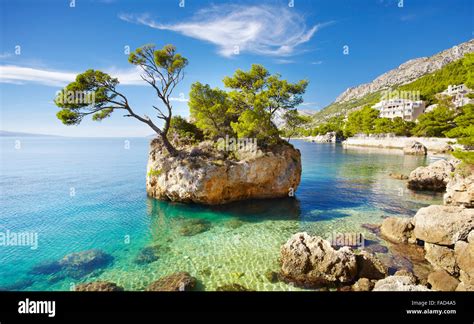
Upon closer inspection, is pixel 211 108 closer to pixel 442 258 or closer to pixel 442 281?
pixel 442 258

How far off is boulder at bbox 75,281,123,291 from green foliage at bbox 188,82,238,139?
15.7 metres

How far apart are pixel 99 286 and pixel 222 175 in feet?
37.5

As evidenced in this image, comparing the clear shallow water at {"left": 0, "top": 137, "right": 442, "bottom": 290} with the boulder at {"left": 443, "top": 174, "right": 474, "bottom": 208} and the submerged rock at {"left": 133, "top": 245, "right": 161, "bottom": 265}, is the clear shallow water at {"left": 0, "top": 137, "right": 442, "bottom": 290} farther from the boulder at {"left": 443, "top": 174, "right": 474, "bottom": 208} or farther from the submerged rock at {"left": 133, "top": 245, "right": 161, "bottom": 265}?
the boulder at {"left": 443, "top": 174, "right": 474, "bottom": 208}

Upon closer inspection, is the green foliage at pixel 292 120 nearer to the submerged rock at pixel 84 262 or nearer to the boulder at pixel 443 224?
the boulder at pixel 443 224

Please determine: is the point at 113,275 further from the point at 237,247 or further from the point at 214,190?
the point at 214,190

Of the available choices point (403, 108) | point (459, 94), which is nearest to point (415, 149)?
point (459, 94)

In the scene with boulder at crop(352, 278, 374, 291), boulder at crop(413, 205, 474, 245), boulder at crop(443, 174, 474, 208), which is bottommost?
boulder at crop(352, 278, 374, 291)

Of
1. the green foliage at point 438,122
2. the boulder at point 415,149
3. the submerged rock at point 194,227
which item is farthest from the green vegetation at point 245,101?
the green foliage at point 438,122

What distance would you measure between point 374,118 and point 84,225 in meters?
101

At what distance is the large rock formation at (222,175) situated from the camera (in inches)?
738

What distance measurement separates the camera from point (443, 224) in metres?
11.0

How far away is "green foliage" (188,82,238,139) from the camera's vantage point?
72.1ft

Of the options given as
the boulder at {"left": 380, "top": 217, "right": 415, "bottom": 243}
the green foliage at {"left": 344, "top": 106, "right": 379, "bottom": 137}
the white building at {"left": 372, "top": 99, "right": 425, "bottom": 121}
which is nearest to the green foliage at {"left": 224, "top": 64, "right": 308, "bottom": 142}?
the boulder at {"left": 380, "top": 217, "right": 415, "bottom": 243}

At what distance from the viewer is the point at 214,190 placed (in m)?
18.8
